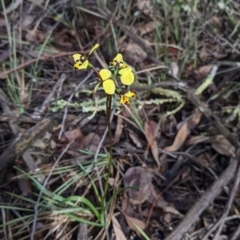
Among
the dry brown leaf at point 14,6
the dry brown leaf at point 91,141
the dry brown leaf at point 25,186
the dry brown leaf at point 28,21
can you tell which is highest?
the dry brown leaf at point 14,6

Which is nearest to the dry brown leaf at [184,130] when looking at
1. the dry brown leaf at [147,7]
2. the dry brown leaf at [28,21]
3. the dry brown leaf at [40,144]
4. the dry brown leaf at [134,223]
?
the dry brown leaf at [134,223]

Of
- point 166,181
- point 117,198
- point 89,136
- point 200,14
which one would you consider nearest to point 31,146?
point 89,136

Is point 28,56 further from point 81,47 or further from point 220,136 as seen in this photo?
point 220,136

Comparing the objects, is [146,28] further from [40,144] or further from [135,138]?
[40,144]

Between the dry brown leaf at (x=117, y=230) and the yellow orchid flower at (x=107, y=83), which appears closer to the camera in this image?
the yellow orchid flower at (x=107, y=83)

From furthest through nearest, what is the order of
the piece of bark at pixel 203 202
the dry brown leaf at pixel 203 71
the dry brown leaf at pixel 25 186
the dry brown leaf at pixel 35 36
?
the dry brown leaf at pixel 35 36
the dry brown leaf at pixel 203 71
the dry brown leaf at pixel 25 186
the piece of bark at pixel 203 202

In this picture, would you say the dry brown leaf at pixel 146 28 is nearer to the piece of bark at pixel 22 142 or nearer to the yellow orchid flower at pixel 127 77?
the piece of bark at pixel 22 142
